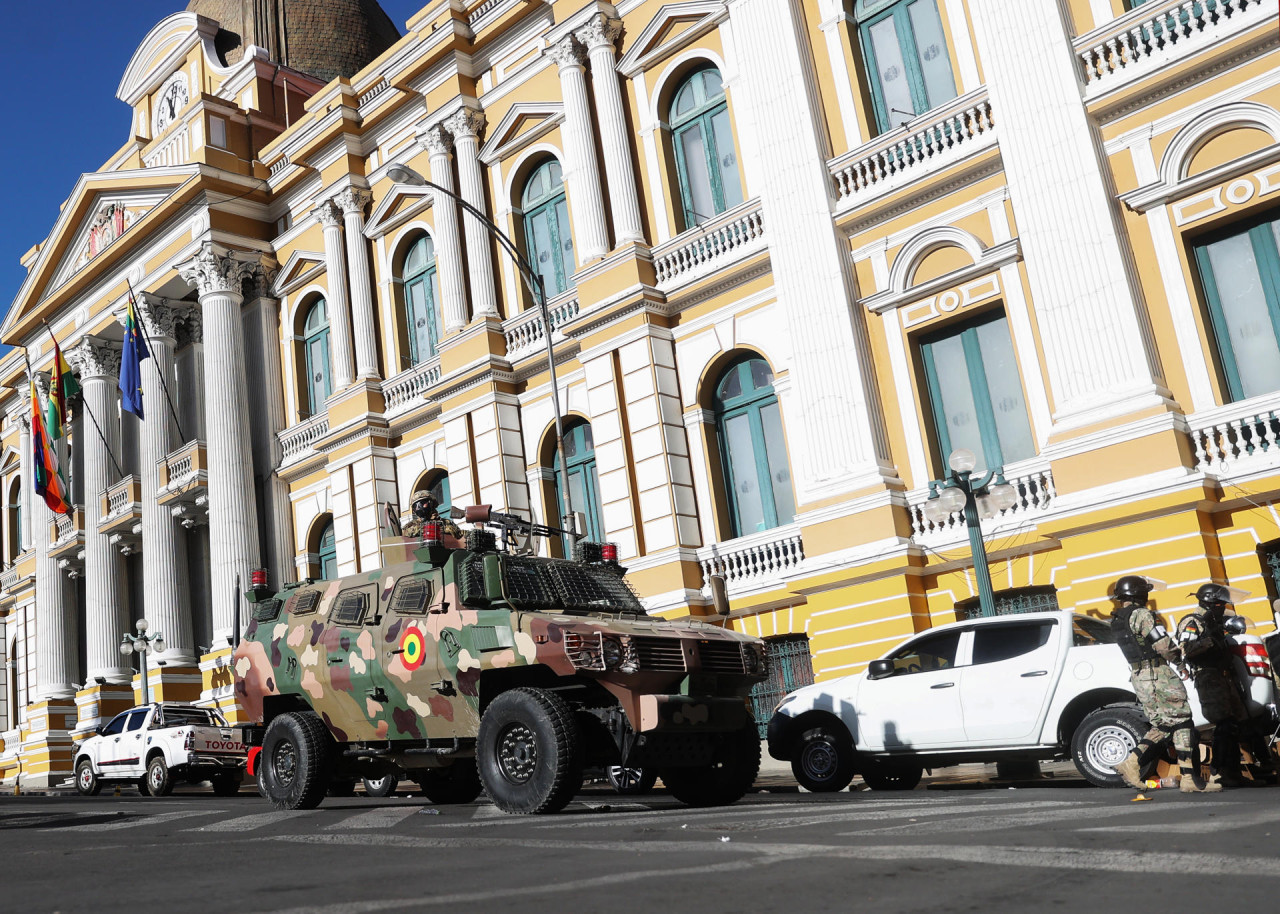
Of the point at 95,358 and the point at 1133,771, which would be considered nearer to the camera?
the point at 1133,771

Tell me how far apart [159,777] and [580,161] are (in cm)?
1315

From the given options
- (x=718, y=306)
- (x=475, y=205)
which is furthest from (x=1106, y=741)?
(x=475, y=205)

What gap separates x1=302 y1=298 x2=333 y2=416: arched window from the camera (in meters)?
29.5

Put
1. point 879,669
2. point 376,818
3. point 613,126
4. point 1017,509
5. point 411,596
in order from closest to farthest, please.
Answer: point 376,818 < point 879,669 < point 411,596 < point 1017,509 < point 613,126

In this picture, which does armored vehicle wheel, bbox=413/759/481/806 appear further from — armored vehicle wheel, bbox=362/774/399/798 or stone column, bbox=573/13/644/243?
stone column, bbox=573/13/644/243

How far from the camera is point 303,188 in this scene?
30.0 m

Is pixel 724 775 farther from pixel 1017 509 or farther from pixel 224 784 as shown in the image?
pixel 224 784

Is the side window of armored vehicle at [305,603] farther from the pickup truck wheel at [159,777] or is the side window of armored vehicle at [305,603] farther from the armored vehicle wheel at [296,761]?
the pickup truck wheel at [159,777]

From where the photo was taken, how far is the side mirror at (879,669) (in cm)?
1115

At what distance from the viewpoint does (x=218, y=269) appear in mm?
29672

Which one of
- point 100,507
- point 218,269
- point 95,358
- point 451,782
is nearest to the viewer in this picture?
point 451,782

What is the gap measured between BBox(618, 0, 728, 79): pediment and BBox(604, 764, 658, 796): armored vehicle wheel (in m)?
13.3

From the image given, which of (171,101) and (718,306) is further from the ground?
(171,101)

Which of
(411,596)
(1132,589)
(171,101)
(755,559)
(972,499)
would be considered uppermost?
(171,101)
